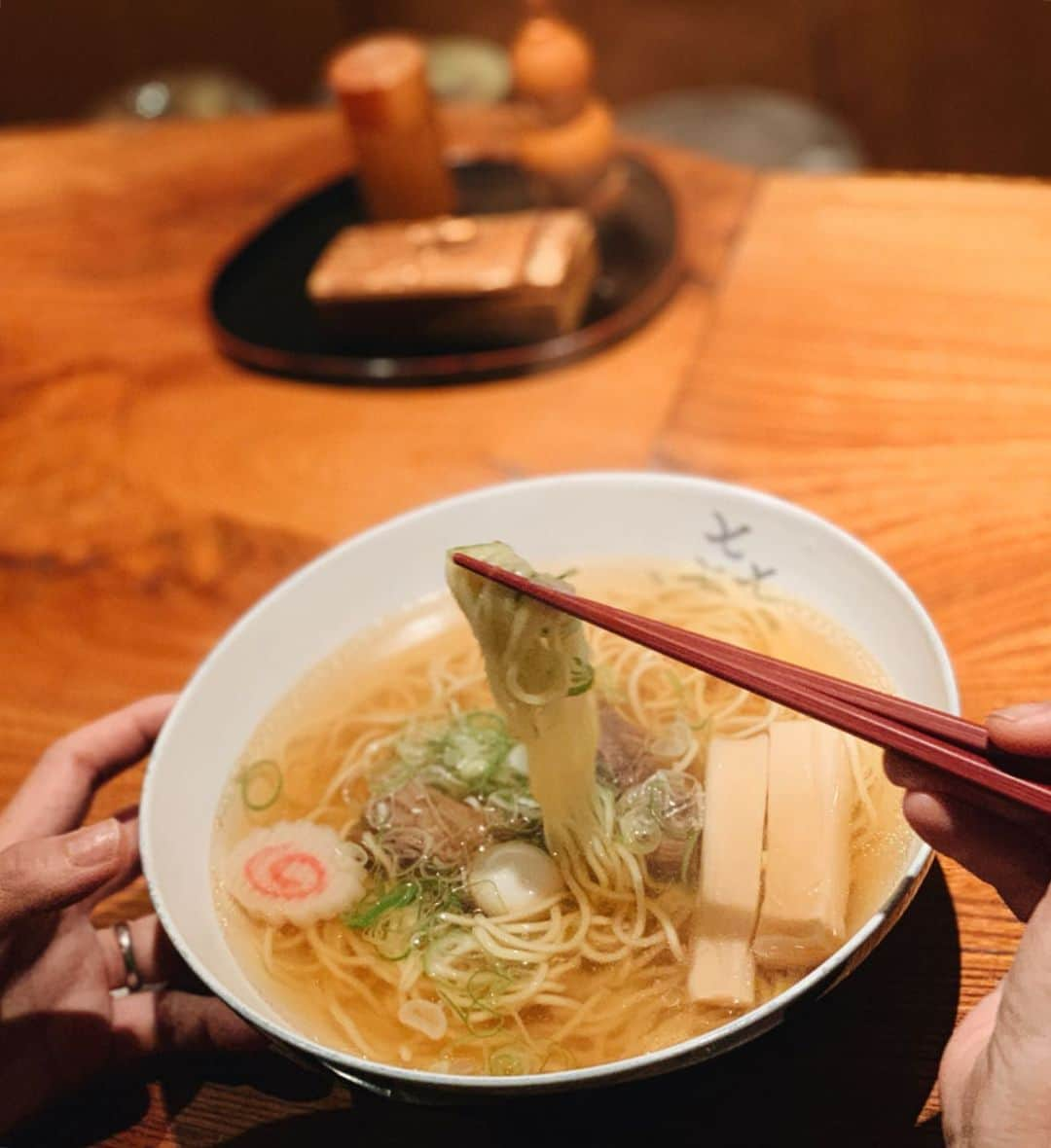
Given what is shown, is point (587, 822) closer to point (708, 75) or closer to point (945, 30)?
point (945, 30)

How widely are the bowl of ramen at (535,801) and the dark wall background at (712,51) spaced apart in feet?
10.5

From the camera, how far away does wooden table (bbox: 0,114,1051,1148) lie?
114cm

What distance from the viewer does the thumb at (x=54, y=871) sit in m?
1.08

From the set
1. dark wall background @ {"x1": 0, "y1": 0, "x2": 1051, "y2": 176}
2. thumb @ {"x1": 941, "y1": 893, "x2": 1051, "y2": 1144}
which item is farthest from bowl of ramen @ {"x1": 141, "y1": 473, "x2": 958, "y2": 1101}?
dark wall background @ {"x1": 0, "y1": 0, "x2": 1051, "y2": 176}

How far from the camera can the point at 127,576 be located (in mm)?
1909

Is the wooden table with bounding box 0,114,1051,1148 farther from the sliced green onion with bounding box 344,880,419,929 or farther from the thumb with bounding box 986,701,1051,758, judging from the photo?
the thumb with bounding box 986,701,1051,758

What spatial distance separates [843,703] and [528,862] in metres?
0.44

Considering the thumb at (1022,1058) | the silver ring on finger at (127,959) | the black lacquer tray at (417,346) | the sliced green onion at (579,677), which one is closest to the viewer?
the thumb at (1022,1058)

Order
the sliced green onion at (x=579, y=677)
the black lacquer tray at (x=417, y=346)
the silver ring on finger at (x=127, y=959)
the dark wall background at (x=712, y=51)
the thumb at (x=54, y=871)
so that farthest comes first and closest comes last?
the dark wall background at (x=712, y=51) → the black lacquer tray at (x=417, y=346) → the silver ring on finger at (x=127, y=959) → the sliced green onion at (x=579, y=677) → the thumb at (x=54, y=871)

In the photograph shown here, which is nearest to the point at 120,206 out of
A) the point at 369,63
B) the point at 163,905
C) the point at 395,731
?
the point at 369,63

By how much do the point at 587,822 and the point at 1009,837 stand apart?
432 millimetres

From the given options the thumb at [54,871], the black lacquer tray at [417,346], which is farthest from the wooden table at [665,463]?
the thumb at [54,871]

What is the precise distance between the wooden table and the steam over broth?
0.08 m

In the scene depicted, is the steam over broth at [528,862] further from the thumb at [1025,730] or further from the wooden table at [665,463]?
the thumb at [1025,730]
